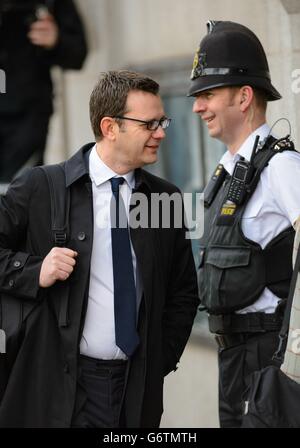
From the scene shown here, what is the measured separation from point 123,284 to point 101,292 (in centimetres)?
9

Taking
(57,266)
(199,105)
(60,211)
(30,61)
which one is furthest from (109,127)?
(30,61)

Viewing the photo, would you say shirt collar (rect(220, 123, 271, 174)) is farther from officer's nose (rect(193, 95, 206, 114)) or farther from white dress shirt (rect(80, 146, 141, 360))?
white dress shirt (rect(80, 146, 141, 360))

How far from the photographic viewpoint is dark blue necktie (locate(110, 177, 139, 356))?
13.3 feet

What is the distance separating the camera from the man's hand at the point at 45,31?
6672 millimetres

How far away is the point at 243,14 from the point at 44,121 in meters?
1.94

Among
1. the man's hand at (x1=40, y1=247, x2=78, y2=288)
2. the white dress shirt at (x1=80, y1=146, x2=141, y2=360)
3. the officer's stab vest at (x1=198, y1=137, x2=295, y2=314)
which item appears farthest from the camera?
the officer's stab vest at (x1=198, y1=137, x2=295, y2=314)

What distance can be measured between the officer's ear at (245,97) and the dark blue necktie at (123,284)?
765 millimetres

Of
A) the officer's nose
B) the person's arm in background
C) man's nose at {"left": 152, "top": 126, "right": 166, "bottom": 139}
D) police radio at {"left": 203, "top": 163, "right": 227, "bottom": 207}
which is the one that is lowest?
police radio at {"left": 203, "top": 163, "right": 227, "bottom": 207}

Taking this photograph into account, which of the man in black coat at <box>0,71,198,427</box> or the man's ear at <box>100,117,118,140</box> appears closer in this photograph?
the man in black coat at <box>0,71,198,427</box>

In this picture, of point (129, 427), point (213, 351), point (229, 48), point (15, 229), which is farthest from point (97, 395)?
point (213, 351)

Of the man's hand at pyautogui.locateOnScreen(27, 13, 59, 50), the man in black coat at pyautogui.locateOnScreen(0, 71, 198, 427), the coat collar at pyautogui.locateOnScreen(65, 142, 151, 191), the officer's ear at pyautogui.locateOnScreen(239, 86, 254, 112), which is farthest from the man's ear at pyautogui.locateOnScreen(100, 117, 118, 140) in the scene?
the man's hand at pyautogui.locateOnScreen(27, 13, 59, 50)

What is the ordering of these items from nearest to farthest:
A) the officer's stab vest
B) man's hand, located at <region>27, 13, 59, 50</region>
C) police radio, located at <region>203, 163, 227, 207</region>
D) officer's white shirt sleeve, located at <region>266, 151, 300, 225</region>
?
officer's white shirt sleeve, located at <region>266, 151, 300, 225</region> → the officer's stab vest → police radio, located at <region>203, 163, 227, 207</region> → man's hand, located at <region>27, 13, 59, 50</region>

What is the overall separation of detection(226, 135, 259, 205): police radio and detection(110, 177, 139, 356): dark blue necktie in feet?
1.67

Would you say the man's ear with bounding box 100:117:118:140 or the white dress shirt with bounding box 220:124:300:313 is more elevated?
the man's ear with bounding box 100:117:118:140
